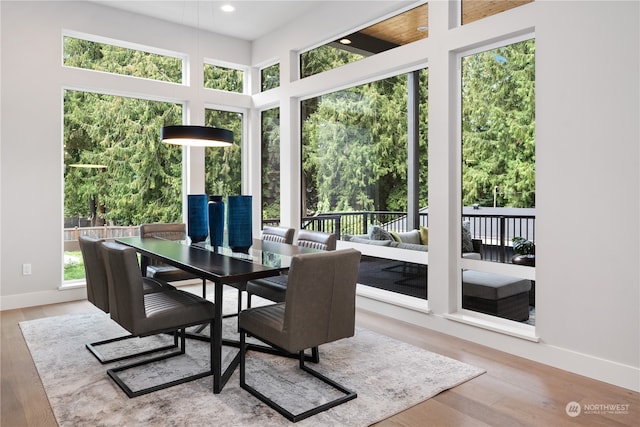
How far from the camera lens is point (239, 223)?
3297 millimetres

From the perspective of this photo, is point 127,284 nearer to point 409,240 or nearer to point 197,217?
point 197,217

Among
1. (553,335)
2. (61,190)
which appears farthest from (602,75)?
(61,190)

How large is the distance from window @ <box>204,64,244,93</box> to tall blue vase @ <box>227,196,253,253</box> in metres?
3.27

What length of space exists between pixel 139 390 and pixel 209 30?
15.3 ft

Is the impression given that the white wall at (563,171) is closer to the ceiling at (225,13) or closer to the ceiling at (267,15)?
the ceiling at (267,15)

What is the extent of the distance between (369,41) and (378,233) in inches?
77.4

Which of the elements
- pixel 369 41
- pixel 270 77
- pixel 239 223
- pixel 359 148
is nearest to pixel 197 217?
pixel 239 223

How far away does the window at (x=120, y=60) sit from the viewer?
504 cm

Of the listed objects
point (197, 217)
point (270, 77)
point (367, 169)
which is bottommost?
point (197, 217)

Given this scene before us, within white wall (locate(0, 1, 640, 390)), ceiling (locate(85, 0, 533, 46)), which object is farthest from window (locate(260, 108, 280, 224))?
white wall (locate(0, 1, 640, 390))

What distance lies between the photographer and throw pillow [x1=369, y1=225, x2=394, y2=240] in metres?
4.55

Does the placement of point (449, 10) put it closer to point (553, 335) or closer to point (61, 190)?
point (553, 335)

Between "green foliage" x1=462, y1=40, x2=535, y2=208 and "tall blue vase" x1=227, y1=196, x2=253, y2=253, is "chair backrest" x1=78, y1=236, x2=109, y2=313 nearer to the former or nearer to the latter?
"tall blue vase" x1=227, y1=196, x2=253, y2=253

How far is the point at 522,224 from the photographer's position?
3404 millimetres
